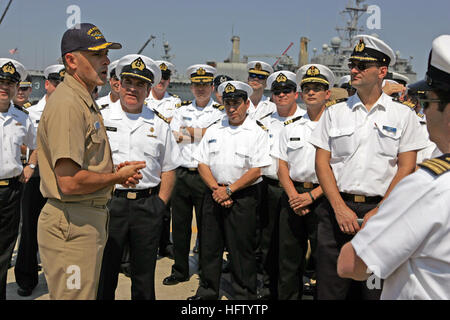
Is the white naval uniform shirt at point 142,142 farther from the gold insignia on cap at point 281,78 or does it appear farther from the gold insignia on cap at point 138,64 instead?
the gold insignia on cap at point 281,78

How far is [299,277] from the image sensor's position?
4129 mm

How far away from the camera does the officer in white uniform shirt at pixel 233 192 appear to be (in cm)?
412

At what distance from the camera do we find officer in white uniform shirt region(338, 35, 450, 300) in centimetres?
124

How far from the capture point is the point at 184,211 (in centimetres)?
507

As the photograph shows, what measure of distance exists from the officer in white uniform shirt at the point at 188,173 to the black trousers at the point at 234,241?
0.60 meters

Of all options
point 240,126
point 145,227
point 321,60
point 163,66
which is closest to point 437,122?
point 145,227

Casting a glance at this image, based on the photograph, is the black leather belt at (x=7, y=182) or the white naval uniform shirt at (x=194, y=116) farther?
the white naval uniform shirt at (x=194, y=116)

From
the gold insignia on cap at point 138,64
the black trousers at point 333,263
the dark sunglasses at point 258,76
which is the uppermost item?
the gold insignia on cap at point 138,64

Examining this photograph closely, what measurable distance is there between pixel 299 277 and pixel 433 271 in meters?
2.92

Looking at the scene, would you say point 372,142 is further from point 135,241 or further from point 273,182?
point 135,241

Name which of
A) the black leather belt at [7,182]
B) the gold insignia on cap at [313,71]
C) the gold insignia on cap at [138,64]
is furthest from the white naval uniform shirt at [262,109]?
the black leather belt at [7,182]

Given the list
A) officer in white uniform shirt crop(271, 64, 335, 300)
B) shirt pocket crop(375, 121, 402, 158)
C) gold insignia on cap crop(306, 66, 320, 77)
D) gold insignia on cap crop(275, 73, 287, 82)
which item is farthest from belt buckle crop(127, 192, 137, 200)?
gold insignia on cap crop(275, 73, 287, 82)

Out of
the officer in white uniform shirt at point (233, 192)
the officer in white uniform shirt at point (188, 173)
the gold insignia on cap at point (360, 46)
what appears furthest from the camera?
the officer in white uniform shirt at point (188, 173)

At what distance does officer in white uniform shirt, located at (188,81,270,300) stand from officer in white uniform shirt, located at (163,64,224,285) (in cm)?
55
